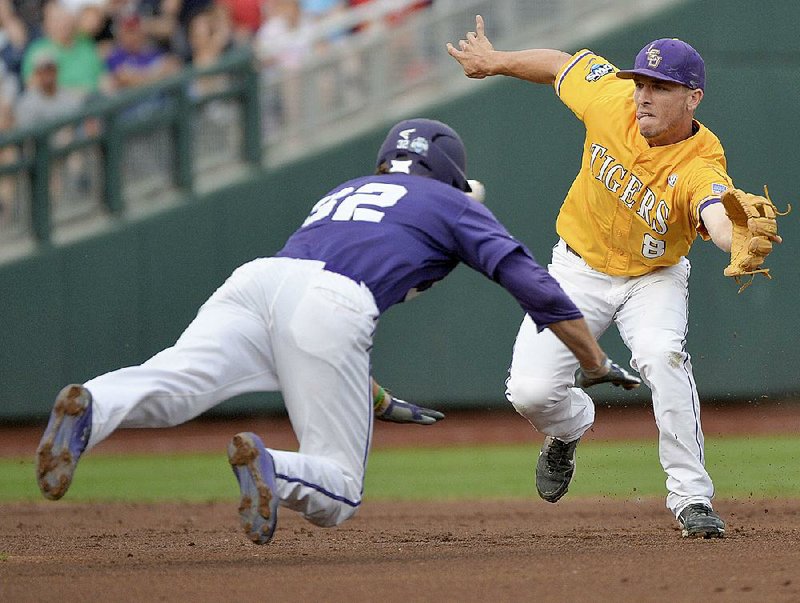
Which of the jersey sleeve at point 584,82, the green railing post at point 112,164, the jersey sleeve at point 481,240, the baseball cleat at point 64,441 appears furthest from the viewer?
the green railing post at point 112,164

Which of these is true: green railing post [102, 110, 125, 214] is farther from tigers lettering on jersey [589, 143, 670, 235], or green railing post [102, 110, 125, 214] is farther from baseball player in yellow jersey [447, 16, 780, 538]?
tigers lettering on jersey [589, 143, 670, 235]

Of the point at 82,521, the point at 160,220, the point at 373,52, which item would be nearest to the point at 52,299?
the point at 160,220

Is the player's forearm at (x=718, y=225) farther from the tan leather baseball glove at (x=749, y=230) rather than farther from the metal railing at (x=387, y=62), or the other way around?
the metal railing at (x=387, y=62)

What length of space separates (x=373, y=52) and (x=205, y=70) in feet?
5.07

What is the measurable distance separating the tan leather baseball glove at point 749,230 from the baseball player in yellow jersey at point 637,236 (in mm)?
126

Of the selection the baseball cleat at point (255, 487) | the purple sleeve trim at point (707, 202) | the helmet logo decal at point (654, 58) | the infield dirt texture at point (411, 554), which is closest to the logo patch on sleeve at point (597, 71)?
the helmet logo decal at point (654, 58)

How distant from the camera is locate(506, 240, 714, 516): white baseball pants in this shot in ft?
18.5

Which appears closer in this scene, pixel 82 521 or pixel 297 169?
pixel 82 521

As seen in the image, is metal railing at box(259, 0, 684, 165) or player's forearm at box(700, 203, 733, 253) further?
metal railing at box(259, 0, 684, 165)

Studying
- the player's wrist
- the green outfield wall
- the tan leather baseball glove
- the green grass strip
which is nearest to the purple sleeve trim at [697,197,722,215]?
the tan leather baseball glove

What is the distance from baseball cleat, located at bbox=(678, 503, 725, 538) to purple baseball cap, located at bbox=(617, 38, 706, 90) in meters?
1.77

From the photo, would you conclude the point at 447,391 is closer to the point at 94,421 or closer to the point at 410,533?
the point at 410,533

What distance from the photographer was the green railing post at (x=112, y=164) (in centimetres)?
1179

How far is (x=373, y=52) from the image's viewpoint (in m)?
12.3
